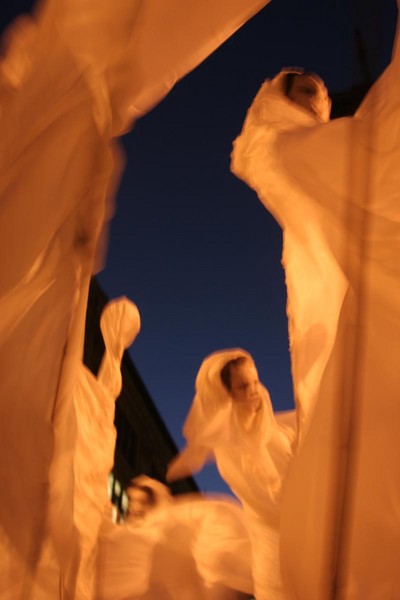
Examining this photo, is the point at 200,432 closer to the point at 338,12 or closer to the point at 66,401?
the point at 66,401

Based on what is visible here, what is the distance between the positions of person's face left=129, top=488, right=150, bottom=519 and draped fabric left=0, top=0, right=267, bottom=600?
0.97 meters

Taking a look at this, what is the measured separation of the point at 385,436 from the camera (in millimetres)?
1411

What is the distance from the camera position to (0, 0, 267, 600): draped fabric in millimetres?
1651

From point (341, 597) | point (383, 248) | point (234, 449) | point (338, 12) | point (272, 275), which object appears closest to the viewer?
point (341, 597)

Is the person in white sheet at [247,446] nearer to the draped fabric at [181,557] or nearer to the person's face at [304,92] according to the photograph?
the draped fabric at [181,557]

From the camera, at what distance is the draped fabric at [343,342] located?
1371mm

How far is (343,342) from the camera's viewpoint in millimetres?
1445

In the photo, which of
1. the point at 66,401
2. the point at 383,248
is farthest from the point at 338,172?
the point at 66,401

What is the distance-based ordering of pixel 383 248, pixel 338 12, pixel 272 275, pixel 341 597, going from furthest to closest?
pixel 272 275
pixel 338 12
pixel 383 248
pixel 341 597

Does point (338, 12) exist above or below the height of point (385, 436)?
above

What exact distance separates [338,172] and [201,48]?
44 cm

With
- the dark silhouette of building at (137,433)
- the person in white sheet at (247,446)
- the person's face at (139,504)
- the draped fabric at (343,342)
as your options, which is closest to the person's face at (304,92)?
the draped fabric at (343,342)

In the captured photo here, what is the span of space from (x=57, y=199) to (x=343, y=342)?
742 mm

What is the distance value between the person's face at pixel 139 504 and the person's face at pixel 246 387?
0.71m
